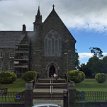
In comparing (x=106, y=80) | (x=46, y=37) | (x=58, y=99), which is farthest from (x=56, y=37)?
(x=58, y=99)

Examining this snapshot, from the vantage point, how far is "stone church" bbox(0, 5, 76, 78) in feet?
263

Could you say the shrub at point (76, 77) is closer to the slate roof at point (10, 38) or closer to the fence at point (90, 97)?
the slate roof at point (10, 38)

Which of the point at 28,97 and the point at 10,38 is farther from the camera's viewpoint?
the point at 10,38

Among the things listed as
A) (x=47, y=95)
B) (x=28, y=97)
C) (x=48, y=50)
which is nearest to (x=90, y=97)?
(x=28, y=97)

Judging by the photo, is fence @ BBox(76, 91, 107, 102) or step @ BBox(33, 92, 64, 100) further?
step @ BBox(33, 92, 64, 100)

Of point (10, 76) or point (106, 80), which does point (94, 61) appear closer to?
point (106, 80)

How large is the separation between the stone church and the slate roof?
2272 mm

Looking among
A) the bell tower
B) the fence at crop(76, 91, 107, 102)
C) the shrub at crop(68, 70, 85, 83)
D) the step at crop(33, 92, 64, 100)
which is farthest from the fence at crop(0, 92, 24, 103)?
the bell tower

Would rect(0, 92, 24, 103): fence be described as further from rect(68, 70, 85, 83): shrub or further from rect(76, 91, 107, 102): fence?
rect(68, 70, 85, 83): shrub

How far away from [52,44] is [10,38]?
9574 mm

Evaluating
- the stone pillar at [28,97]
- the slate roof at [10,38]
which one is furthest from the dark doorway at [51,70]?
the stone pillar at [28,97]

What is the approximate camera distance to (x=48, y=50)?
80812 mm

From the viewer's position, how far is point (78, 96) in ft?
125

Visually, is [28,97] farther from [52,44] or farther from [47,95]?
[52,44]
